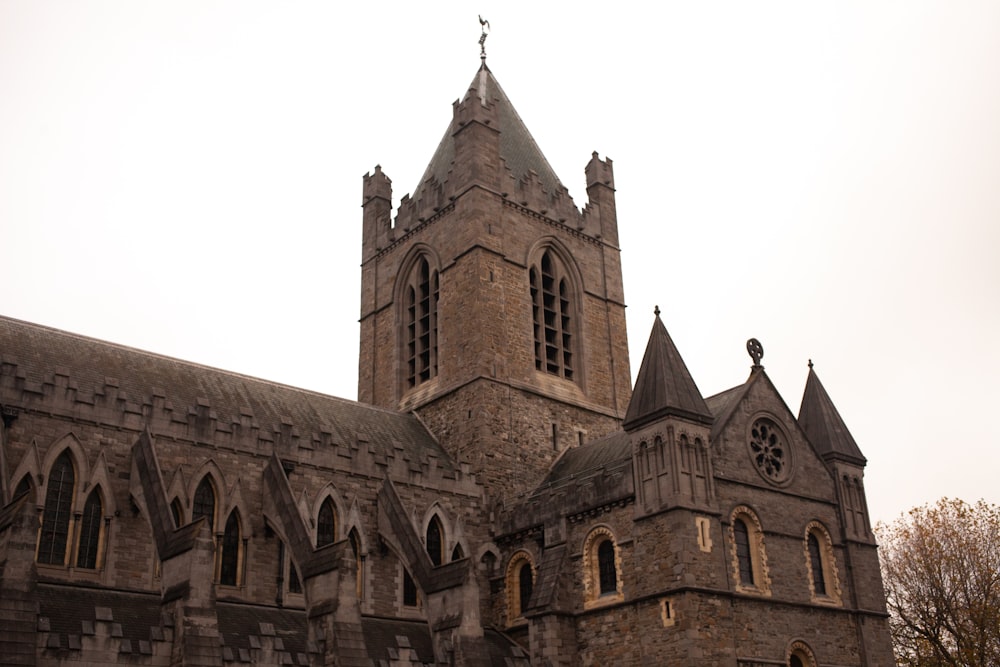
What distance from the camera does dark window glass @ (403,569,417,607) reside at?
29891 millimetres

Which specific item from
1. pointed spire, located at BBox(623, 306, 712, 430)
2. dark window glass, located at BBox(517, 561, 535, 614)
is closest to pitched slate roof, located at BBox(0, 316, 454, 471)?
dark window glass, located at BBox(517, 561, 535, 614)

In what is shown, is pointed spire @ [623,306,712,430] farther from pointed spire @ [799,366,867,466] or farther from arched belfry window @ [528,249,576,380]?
arched belfry window @ [528,249,576,380]

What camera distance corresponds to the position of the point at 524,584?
3127 cm

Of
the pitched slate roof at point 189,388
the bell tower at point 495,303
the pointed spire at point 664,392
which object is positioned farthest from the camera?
the bell tower at point 495,303

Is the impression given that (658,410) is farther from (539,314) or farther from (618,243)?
(618,243)

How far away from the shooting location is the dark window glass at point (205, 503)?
1048 inches

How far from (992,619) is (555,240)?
21.9 metres

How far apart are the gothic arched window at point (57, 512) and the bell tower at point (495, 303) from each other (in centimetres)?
1317

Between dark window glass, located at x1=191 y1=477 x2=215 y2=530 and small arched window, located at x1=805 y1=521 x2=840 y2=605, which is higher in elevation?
dark window glass, located at x1=191 y1=477 x2=215 y2=530

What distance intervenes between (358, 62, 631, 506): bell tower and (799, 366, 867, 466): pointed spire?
26.2 feet

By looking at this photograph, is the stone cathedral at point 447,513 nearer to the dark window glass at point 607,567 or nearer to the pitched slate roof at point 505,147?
the dark window glass at point 607,567

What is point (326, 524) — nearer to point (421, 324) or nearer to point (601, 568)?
point (601, 568)

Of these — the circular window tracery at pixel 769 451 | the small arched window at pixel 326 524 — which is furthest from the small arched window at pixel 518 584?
the circular window tracery at pixel 769 451

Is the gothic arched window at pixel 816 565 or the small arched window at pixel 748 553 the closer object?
the small arched window at pixel 748 553
